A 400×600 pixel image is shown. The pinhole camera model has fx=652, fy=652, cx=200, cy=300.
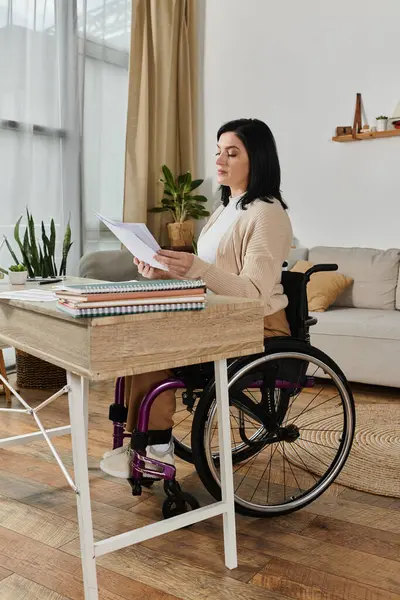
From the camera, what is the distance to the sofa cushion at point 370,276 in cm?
379

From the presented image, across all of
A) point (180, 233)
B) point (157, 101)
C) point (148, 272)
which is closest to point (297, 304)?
point (148, 272)

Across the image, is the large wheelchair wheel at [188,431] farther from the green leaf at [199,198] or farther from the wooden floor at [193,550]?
the green leaf at [199,198]

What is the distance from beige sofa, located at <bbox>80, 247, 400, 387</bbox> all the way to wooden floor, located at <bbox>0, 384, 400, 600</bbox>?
1.24m

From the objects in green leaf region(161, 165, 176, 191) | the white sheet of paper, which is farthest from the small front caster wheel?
green leaf region(161, 165, 176, 191)

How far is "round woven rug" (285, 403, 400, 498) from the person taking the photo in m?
2.23

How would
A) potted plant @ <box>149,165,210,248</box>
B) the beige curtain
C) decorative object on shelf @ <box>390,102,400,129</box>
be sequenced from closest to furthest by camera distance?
decorative object on shelf @ <box>390,102,400,129</box>
the beige curtain
potted plant @ <box>149,165,210,248</box>

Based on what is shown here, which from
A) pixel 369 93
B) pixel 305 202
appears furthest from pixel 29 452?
pixel 369 93

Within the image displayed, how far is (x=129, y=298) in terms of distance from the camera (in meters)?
1.39

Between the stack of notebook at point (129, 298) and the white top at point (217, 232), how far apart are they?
0.55 meters

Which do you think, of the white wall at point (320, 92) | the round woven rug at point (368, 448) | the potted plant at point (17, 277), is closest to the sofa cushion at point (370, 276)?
the white wall at point (320, 92)

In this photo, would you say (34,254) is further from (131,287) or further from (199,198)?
(131,287)

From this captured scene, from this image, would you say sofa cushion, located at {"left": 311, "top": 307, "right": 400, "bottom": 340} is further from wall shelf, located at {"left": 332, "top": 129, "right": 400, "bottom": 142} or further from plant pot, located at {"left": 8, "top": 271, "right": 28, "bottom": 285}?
plant pot, located at {"left": 8, "top": 271, "right": 28, "bottom": 285}

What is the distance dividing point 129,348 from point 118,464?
567 mm

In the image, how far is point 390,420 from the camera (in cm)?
291
